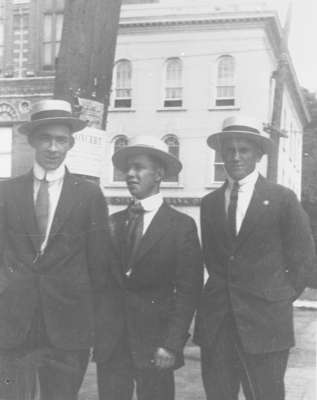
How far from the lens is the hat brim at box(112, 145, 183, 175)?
3.27 meters

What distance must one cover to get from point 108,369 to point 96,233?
0.70 meters

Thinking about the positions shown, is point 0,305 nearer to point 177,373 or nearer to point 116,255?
point 116,255

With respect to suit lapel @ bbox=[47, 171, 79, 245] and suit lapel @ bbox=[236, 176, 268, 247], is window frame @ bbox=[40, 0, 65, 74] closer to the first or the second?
suit lapel @ bbox=[47, 171, 79, 245]

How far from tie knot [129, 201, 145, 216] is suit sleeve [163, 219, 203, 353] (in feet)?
0.74

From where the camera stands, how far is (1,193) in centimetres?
317

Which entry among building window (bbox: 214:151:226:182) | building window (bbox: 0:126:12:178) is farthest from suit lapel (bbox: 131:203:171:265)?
building window (bbox: 0:126:12:178)

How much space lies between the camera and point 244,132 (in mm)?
3191

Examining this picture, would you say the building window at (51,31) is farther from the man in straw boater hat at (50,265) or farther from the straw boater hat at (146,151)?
the man in straw boater hat at (50,265)

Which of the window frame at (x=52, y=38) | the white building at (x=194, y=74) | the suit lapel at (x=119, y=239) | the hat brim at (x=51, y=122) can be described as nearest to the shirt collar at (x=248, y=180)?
the suit lapel at (x=119, y=239)

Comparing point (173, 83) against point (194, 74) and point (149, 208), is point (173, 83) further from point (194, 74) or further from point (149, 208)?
point (149, 208)

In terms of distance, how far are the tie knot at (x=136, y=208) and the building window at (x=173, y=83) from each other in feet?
55.2

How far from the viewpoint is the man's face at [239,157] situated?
10.6ft

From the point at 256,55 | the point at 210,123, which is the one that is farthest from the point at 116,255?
the point at 256,55

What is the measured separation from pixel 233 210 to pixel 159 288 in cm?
54
